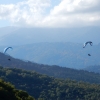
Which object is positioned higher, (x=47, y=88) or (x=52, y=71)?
(x=52, y=71)

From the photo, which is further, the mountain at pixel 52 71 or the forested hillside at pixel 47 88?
the mountain at pixel 52 71

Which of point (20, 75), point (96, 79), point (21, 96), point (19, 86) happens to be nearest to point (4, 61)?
point (96, 79)

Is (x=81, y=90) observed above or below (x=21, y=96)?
above

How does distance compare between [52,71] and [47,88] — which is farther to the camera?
[52,71]

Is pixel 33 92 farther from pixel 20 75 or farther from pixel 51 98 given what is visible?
pixel 20 75

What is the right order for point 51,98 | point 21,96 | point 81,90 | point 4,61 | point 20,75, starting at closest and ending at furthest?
point 21,96 < point 51,98 < point 81,90 < point 20,75 < point 4,61

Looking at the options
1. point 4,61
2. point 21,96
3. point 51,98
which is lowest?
point 21,96

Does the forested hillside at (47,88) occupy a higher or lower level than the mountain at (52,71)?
lower

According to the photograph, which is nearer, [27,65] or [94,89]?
[94,89]
